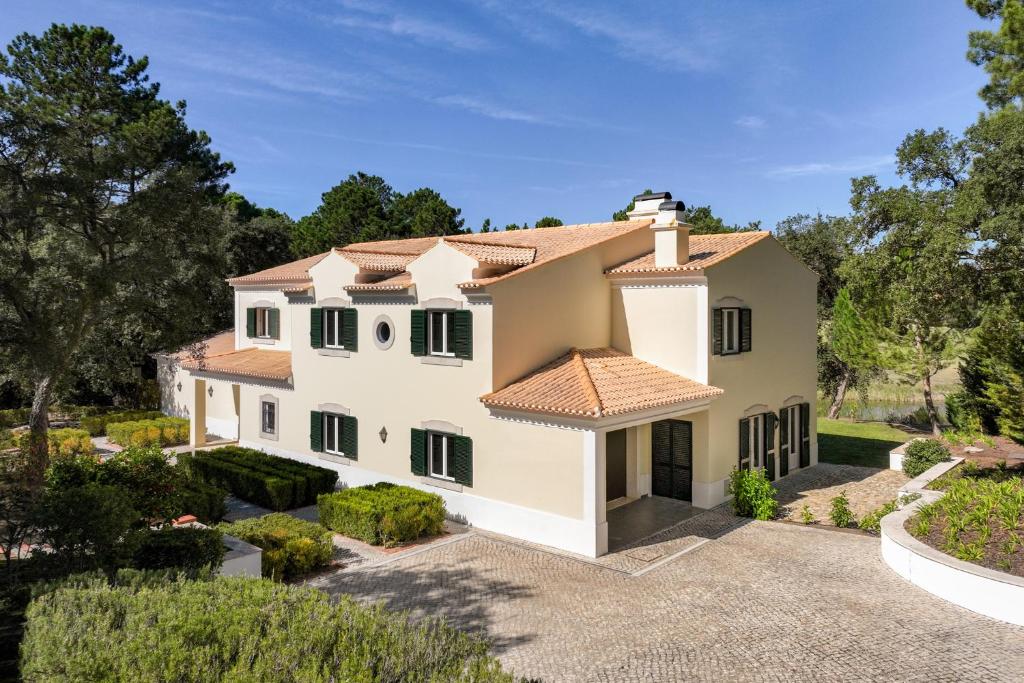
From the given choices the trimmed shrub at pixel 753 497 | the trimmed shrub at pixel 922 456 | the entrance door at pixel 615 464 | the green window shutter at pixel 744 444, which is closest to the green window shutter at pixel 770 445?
the green window shutter at pixel 744 444

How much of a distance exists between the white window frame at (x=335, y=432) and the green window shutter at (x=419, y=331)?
487 centimetres

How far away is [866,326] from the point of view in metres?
33.4

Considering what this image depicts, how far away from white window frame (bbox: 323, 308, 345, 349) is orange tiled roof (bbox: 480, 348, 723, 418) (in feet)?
24.5

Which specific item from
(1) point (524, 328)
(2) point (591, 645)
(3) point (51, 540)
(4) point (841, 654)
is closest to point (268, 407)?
(1) point (524, 328)

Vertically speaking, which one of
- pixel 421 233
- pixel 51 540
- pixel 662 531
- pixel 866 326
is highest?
pixel 421 233

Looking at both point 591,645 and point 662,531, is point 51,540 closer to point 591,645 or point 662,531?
point 591,645

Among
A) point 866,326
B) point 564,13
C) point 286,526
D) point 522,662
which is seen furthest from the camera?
point 866,326

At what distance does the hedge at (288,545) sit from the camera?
47.2 ft

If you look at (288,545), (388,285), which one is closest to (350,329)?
(388,285)

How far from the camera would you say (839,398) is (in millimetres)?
41156

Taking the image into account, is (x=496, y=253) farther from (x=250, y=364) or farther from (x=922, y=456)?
(x=922, y=456)

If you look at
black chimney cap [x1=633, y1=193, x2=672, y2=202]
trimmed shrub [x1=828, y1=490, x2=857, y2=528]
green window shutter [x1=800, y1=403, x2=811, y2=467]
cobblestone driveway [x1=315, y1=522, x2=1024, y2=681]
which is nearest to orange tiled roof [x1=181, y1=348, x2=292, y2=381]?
cobblestone driveway [x1=315, y1=522, x2=1024, y2=681]

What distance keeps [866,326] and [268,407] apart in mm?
28809

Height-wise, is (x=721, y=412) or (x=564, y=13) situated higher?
(x=564, y=13)
